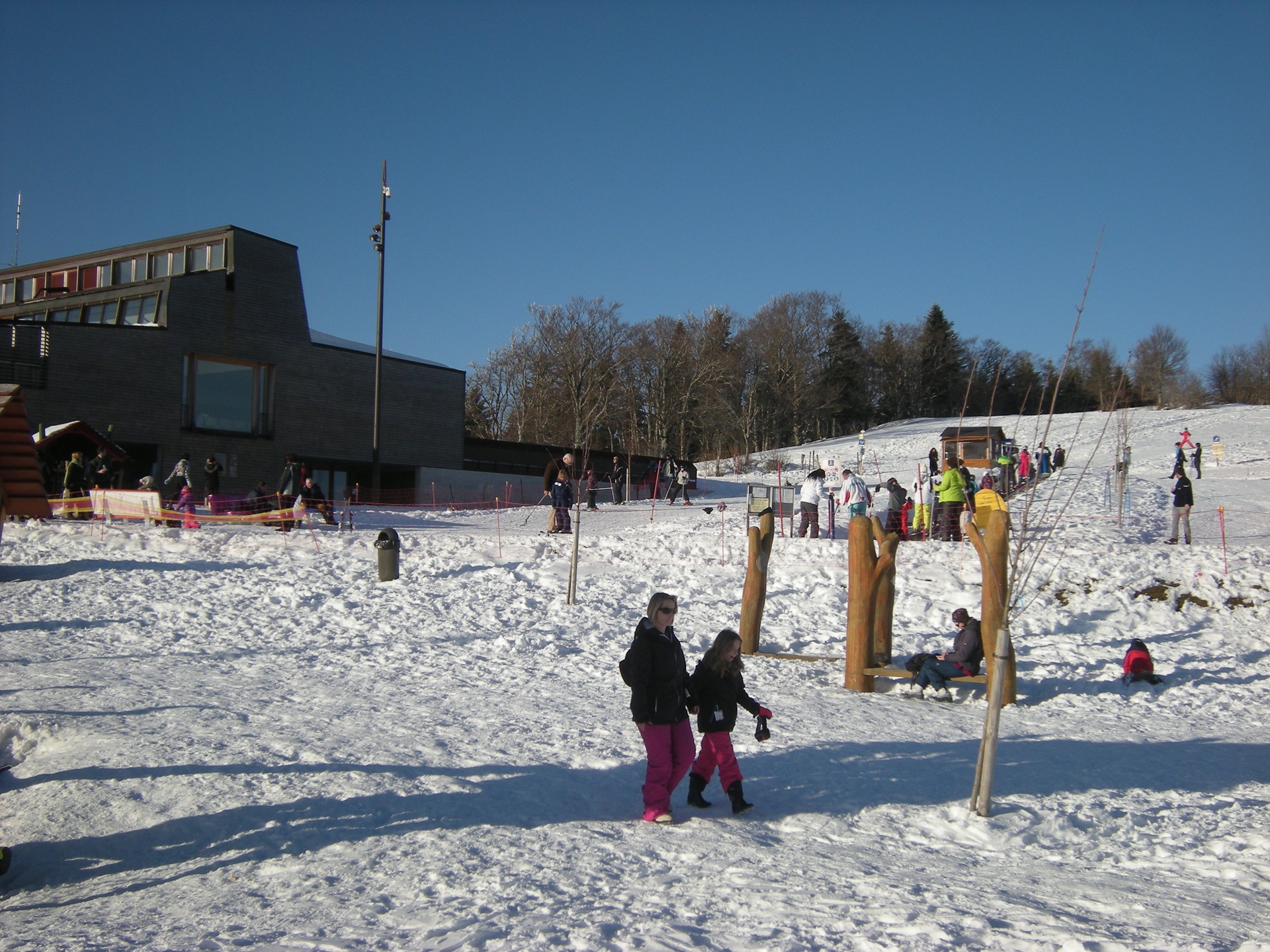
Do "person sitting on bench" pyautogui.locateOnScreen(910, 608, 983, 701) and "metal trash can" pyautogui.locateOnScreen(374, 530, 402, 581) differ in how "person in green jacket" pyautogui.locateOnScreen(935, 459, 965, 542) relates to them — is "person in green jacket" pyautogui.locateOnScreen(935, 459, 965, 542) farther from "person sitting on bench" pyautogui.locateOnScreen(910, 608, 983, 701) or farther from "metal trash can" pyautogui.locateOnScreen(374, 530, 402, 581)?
"metal trash can" pyautogui.locateOnScreen(374, 530, 402, 581)

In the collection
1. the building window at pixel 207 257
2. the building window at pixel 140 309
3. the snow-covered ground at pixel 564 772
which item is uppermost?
the building window at pixel 207 257

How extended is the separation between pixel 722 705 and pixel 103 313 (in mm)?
35392

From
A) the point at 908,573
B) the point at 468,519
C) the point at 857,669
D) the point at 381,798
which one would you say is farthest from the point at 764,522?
the point at 468,519

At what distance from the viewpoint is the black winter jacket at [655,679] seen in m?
6.23

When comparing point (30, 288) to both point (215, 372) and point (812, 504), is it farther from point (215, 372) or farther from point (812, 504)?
point (812, 504)

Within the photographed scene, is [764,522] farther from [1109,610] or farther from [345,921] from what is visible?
[345,921]

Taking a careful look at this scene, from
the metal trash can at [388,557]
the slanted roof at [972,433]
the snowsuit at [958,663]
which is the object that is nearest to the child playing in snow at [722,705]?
the snowsuit at [958,663]

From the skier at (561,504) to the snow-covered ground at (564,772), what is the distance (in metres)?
3.79

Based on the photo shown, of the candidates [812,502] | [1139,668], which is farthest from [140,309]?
[1139,668]

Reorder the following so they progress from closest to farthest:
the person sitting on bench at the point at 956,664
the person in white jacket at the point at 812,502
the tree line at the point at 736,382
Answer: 1. the person sitting on bench at the point at 956,664
2. the person in white jacket at the point at 812,502
3. the tree line at the point at 736,382

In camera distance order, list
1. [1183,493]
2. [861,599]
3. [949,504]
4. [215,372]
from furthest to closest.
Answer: [215,372] < [1183,493] < [949,504] < [861,599]

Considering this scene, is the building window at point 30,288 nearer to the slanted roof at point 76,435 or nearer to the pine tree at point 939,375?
the slanted roof at point 76,435

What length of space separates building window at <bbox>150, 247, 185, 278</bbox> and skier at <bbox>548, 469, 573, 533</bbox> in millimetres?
21623

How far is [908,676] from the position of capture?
11.2m
